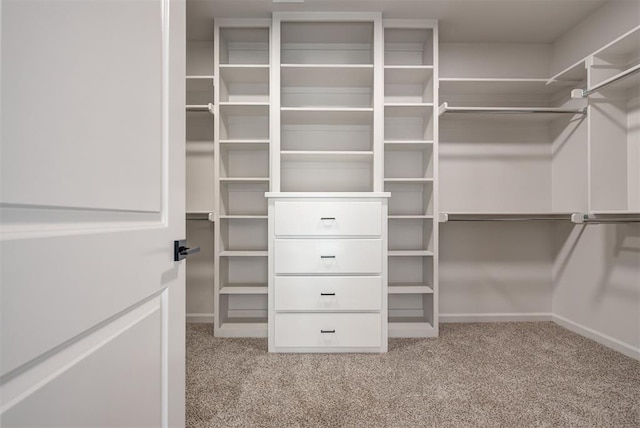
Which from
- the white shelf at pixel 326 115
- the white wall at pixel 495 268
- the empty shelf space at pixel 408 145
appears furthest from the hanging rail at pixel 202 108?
the white wall at pixel 495 268

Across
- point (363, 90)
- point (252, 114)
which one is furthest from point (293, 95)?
point (363, 90)

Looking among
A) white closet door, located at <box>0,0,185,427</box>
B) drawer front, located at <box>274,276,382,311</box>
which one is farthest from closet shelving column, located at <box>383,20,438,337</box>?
white closet door, located at <box>0,0,185,427</box>

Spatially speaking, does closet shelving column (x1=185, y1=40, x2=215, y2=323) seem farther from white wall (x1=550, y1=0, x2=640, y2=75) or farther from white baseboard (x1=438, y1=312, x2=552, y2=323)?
white wall (x1=550, y1=0, x2=640, y2=75)

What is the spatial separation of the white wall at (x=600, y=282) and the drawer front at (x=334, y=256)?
1602 mm

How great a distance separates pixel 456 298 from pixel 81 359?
9.48 feet

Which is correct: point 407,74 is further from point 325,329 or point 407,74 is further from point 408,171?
point 325,329

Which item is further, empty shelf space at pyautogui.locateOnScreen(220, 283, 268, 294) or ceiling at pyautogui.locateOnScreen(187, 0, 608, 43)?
empty shelf space at pyautogui.locateOnScreen(220, 283, 268, 294)

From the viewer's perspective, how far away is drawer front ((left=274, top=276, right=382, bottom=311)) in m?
2.13

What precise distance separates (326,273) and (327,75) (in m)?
1.50

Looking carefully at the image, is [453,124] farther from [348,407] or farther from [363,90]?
[348,407]

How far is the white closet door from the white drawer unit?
131 cm

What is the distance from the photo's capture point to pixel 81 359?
49cm

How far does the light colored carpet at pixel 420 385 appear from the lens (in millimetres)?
1457

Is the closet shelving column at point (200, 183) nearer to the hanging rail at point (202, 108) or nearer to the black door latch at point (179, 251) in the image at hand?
the hanging rail at point (202, 108)
